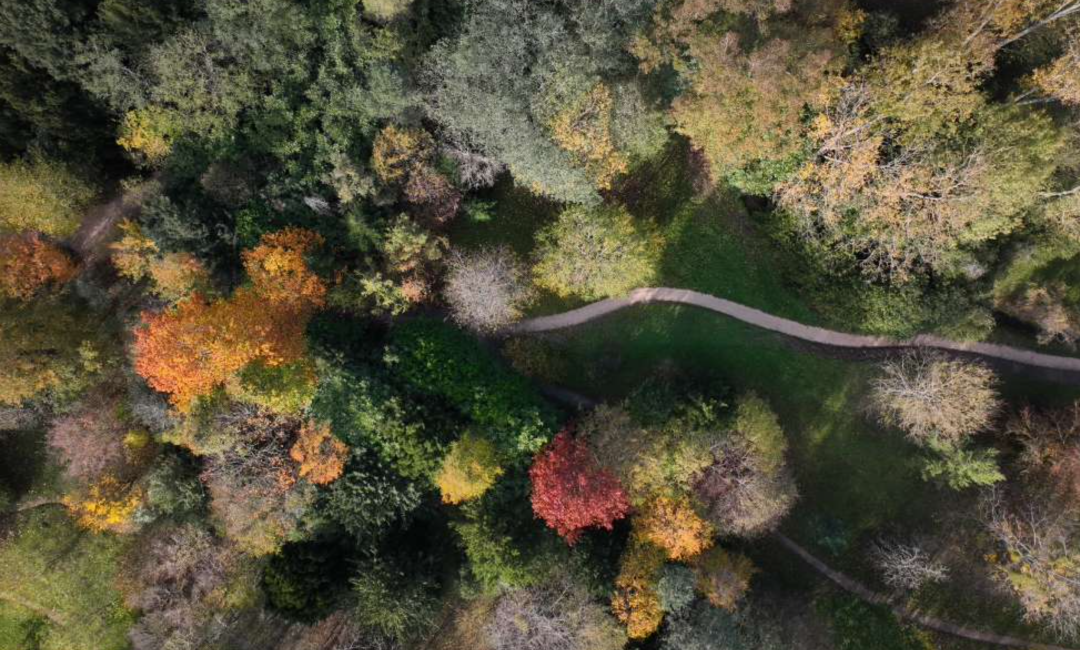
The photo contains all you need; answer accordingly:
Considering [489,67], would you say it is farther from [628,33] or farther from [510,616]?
[510,616]

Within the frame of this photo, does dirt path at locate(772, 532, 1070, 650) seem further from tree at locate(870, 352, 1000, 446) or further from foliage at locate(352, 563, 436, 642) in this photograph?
foliage at locate(352, 563, 436, 642)

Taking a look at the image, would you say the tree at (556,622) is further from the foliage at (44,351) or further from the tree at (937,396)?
the foliage at (44,351)

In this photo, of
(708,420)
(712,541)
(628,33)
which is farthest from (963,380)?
(628,33)

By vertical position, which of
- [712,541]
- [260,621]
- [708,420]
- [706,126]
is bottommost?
[260,621]

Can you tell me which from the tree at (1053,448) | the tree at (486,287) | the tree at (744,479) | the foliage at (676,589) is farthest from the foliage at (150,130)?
the tree at (1053,448)

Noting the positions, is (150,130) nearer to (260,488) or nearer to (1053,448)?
(260,488)

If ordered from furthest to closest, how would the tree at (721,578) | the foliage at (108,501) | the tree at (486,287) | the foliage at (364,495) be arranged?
1. the foliage at (108,501)
2. the tree at (486,287)
3. the foliage at (364,495)
4. the tree at (721,578)
